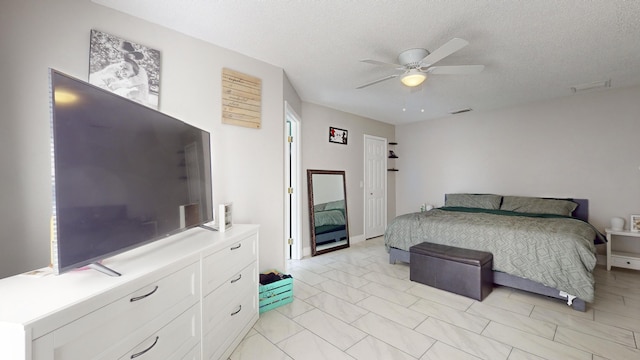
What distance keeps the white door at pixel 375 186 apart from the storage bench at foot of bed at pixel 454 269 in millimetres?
2103

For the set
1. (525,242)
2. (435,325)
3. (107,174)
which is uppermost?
(107,174)

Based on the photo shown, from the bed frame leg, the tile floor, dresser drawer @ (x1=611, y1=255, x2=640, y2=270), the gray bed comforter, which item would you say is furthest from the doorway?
dresser drawer @ (x1=611, y1=255, x2=640, y2=270)

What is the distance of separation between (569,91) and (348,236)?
383 cm

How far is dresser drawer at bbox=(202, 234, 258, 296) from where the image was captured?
1.52 metres

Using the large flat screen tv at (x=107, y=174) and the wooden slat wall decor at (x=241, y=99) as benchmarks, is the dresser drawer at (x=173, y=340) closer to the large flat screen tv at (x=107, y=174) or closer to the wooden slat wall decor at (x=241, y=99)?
the large flat screen tv at (x=107, y=174)

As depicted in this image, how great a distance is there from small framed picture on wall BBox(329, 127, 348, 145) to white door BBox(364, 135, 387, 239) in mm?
614

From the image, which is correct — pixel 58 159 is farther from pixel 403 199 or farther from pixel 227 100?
pixel 403 199

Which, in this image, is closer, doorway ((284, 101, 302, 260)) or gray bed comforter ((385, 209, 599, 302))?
gray bed comforter ((385, 209, 599, 302))

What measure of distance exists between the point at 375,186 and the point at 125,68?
14.3 feet

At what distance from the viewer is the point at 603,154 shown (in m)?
3.54

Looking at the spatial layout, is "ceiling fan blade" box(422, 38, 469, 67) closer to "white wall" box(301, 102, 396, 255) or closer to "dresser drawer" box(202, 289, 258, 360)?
"white wall" box(301, 102, 396, 255)

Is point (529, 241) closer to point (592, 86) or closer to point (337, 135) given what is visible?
point (592, 86)

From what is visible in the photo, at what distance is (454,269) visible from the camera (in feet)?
8.70


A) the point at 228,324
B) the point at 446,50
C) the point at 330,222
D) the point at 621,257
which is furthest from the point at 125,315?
the point at 621,257
